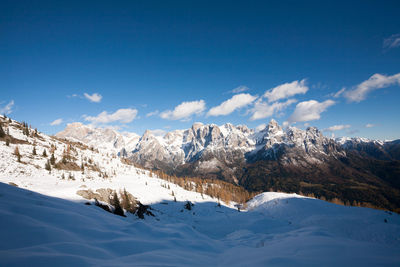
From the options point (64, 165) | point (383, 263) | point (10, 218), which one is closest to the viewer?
point (383, 263)

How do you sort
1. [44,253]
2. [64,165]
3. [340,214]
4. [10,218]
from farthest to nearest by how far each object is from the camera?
[64,165] → [340,214] → [10,218] → [44,253]

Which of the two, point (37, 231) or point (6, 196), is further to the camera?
point (6, 196)

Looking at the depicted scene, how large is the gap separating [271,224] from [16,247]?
3473 centimetres

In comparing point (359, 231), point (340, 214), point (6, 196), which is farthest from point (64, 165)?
point (340, 214)

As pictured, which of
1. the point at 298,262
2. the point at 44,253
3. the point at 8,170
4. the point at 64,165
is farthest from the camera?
the point at 64,165

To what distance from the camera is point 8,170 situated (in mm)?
33688

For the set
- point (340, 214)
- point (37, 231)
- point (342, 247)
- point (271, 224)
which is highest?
point (37, 231)

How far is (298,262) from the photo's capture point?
597cm

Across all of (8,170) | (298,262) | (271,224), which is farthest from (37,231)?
(8,170)

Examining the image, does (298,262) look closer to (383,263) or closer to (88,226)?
(383,263)

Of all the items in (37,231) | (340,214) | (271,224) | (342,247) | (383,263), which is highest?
(37,231)

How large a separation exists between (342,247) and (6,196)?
684 inches

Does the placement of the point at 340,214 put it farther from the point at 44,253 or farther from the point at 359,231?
the point at 44,253

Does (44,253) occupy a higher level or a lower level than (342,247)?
higher
